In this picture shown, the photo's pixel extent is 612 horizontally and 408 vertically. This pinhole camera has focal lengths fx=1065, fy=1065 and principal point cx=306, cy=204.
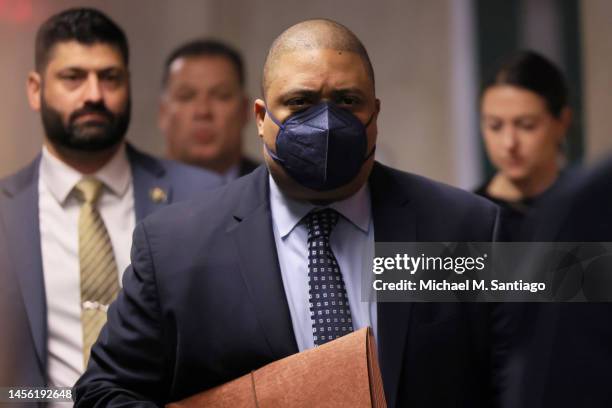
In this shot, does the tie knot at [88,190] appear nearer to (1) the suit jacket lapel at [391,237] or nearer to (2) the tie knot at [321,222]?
(2) the tie knot at [321,222]

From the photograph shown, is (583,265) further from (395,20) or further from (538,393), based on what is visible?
(395,20)

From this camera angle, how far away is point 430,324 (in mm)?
2445

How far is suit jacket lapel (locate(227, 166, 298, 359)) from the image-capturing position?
2.39 metres

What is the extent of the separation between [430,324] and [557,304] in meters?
0.36

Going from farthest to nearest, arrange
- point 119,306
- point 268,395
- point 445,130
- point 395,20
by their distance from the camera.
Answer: point 445,130
point 395,20
point 119,306
point 268,395

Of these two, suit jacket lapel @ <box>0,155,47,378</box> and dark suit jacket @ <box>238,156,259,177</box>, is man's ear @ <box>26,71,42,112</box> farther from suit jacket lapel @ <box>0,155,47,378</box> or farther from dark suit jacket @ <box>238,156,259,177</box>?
dark suit jacket @ <box>238,156,259,177</box>

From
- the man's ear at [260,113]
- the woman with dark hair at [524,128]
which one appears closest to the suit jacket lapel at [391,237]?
the man's ear at [260,113]

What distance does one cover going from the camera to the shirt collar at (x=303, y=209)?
2.50 metres

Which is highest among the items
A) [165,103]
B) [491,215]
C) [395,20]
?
[395,20]

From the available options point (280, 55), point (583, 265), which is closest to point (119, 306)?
point (280, 55)

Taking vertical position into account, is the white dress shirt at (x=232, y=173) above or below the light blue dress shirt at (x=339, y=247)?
above

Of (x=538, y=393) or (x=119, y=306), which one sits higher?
(x=119, y=306)

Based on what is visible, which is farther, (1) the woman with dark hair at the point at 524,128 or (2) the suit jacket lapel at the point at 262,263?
(1) the woman with dark hair at the point at 524,128

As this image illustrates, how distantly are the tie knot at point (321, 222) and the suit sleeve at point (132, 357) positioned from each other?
1.26 ft
